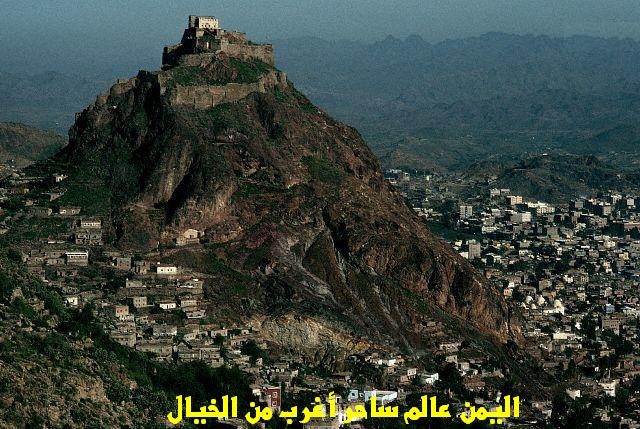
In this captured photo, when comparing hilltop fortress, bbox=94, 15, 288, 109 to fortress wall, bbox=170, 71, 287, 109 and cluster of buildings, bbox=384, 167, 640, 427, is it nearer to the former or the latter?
fortress wall, bbox=170, 71, 287, 109

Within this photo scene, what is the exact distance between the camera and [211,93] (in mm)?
74062

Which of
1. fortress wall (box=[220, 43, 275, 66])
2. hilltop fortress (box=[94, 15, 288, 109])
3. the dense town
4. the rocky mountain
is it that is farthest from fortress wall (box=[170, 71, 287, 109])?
the rocky mountain

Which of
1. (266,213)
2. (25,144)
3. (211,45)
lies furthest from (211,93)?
(25,144)

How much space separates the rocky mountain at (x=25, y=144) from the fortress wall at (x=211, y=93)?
53.1 meters

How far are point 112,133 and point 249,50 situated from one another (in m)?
10.6

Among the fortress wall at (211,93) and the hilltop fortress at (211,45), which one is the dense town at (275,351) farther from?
the hilltop fortress at (211,45)

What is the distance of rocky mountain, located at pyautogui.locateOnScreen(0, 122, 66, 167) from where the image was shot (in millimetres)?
128750

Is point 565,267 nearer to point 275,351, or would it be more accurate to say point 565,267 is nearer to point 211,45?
point 211,45

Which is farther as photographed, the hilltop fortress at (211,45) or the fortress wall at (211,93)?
the hilltop fortress at (211,45)

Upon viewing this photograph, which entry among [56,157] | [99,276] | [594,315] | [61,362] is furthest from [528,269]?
[61,362]

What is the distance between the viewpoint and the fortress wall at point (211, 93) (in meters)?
72.9

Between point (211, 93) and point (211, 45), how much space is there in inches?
192

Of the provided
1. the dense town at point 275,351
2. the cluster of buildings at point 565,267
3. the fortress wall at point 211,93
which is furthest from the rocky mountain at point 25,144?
the dense town at point 275,351

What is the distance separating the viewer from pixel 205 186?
2682 inches
